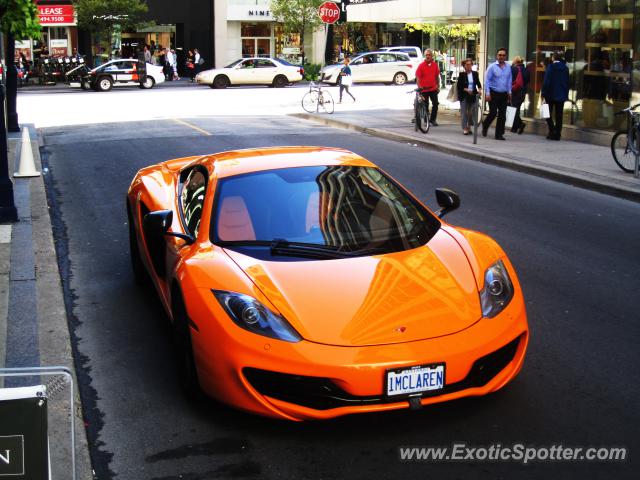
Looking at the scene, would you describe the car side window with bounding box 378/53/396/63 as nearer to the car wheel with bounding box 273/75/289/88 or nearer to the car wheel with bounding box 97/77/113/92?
the car wheel with bounding box 273/75/289/88

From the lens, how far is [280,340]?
16.1 ft

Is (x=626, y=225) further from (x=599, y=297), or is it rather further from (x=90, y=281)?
(x=90, y=281)

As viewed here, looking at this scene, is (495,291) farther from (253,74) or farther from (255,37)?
(255,37)

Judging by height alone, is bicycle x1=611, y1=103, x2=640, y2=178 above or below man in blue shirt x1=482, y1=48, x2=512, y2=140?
below

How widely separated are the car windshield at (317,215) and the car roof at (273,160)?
3.4 inches

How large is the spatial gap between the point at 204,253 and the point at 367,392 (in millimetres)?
1579

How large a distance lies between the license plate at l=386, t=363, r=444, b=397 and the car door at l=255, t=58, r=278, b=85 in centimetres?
4282

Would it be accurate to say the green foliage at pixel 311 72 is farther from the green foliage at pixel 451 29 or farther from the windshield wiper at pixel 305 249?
the windshield wiper at pixel 305 249

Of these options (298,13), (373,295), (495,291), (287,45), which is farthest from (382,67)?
(373,295)

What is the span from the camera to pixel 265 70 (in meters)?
46.7

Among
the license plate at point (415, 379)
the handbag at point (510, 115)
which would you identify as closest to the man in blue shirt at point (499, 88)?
the handbag at point (510, 115)

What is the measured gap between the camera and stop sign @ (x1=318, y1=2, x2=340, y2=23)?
32.0m

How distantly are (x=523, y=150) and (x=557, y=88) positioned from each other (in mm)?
2134

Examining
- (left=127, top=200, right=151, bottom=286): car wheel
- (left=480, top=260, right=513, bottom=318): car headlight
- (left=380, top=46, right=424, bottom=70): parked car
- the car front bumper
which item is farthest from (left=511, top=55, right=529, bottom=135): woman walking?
(left=380, top=46, right=424, bottom=70): parked car
